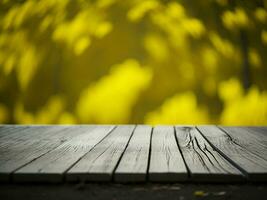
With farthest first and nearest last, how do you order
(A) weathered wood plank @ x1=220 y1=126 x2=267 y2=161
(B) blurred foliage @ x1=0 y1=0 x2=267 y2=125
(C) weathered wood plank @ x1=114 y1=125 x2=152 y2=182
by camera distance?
1. (B) blurred foliage @ x1=0 y1=0 x2=267 y2=125
2. (A) weathered wood plank @ x1=220 y1=126 x2=267 y2=161
3. (C) weathered wood plank @ x1=114 y1=125 x2=152 y2=182

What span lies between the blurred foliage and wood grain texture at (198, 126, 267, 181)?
1.77 ft

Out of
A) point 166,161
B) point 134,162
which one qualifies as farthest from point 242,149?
point 134,162

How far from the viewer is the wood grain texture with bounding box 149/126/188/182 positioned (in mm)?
1515

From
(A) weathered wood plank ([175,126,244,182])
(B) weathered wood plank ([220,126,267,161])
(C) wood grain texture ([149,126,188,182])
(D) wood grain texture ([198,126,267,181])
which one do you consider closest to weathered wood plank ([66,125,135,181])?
(C) wood grain texture ([149,126,188,182])

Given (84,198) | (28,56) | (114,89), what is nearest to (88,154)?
(84,198)

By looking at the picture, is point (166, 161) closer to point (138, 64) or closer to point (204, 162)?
point (204, 162)

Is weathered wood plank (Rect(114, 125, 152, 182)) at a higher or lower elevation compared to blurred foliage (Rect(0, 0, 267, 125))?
lower

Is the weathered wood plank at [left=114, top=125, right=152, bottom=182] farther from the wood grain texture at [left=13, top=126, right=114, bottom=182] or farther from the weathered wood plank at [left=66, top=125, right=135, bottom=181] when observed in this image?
the wood grain texture at [left=13, top=126, right=114, bottom=182]

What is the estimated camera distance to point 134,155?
1883 millimetres

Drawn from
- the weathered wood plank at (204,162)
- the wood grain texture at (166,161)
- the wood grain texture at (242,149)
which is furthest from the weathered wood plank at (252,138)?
the wood grain texture at (166,161)

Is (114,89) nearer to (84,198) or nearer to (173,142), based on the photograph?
(173,142)

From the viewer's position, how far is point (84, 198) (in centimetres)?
136

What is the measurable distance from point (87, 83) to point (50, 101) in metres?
0.40

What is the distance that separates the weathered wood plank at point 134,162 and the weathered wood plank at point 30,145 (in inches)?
17.5
